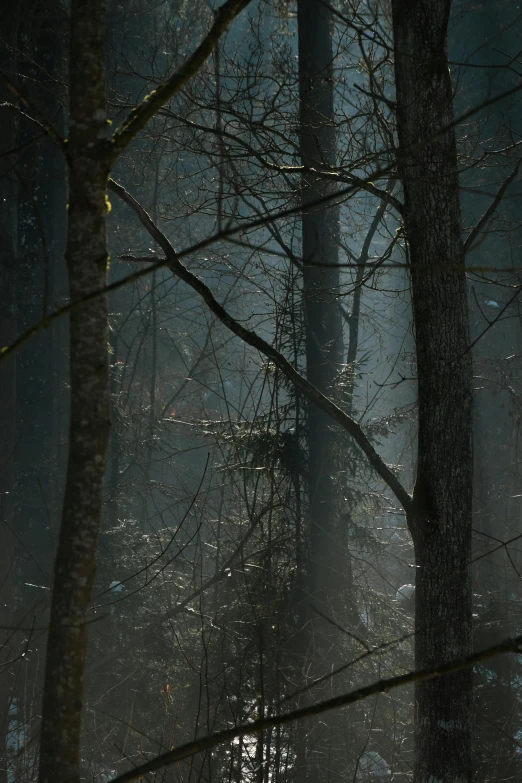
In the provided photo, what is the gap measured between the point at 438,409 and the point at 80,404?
2.92 metres

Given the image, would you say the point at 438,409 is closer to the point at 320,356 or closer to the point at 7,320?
the point at 320,356

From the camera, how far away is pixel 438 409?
14.6 ft

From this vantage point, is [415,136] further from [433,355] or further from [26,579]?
[26,579]

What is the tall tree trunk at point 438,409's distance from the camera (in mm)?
4375

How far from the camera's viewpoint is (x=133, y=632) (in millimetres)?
11320

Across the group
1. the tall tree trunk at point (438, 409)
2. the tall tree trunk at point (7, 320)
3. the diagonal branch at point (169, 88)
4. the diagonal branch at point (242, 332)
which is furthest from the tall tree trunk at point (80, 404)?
the tall tree trunk at point (7, 320)

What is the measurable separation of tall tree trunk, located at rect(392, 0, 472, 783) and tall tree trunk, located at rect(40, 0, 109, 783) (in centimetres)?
280

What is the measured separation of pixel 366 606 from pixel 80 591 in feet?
24.0

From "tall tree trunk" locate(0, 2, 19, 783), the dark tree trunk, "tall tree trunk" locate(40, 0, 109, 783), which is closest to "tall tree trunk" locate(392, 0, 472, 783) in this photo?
"tall tree trunk" locate(40, 0, 109, 783)

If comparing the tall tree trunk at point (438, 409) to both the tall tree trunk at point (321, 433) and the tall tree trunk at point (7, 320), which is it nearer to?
the tall tree trunk at point (321, 433)

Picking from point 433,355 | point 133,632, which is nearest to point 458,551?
point 433,355

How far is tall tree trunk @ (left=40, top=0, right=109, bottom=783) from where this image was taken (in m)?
1.90

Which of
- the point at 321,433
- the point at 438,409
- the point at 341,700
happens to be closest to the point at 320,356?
the point at 321,433

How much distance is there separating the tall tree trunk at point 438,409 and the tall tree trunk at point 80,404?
110 inches
